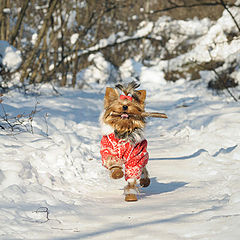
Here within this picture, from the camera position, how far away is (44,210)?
121 inches

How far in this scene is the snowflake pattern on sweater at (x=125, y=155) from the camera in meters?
3.95

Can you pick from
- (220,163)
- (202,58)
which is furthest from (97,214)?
(202,58)

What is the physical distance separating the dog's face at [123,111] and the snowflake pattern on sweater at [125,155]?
0.14m

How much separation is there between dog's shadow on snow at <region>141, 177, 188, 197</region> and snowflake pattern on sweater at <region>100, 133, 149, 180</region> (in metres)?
0.39

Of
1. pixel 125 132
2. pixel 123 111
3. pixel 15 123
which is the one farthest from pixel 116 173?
pixel 15 123

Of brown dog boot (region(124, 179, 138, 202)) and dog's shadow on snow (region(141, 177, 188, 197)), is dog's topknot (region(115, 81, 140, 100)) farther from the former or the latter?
dog's shadow on snow (region(141, 177, 188, 197))

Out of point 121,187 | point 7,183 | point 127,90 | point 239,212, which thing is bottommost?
point 121,187

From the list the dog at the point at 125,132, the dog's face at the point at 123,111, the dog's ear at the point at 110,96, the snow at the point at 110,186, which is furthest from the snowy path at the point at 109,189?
the dog's ear at the point at 110,96

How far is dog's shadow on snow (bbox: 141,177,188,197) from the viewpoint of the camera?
418 cm

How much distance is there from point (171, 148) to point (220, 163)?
64.3 inches

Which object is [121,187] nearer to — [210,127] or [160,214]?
[160,214]

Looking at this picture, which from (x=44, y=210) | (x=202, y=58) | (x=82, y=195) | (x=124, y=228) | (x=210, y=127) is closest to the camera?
(x=124, y=228)

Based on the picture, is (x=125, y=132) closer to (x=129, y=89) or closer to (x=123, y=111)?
(x=123, y=111)

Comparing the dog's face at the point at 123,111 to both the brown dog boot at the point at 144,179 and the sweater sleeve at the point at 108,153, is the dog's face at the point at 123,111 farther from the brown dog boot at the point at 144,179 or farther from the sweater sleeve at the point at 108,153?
the brown dog boot at the point at 144,179
